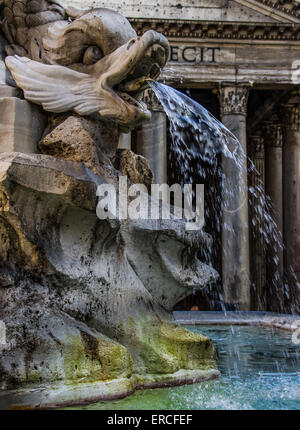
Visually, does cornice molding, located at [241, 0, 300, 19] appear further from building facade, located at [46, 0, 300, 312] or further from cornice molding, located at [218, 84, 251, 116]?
A: cornice molding, located at [218, 84, 251, 116]

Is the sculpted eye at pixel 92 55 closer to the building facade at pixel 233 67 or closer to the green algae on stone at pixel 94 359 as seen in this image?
the green algae on stone at pixel 94 359

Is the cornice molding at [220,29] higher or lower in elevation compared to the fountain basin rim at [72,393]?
higher

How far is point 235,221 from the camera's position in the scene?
17297mm

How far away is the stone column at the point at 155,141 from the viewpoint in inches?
663

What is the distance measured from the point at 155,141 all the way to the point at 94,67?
42.4 ft

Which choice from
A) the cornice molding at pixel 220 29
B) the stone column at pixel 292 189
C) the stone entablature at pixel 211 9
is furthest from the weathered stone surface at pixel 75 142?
the stone column at pixel 292 189

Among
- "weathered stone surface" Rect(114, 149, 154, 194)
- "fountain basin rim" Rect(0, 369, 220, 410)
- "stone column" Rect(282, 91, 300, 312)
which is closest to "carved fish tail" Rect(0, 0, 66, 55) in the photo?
"weathered stone surface" Rect(114, 149, 154, 194)

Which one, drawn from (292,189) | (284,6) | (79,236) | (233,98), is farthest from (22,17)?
(292,189)

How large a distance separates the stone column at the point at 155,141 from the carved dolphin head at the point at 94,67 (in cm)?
1243

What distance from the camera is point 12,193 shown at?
329cm

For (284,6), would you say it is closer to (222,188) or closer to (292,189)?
(292,189)

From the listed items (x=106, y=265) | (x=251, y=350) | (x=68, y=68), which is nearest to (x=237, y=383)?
(x=106, y=265)

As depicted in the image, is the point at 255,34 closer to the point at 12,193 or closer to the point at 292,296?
the point at 292,296

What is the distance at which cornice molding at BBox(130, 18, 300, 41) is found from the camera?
56.0 ft
